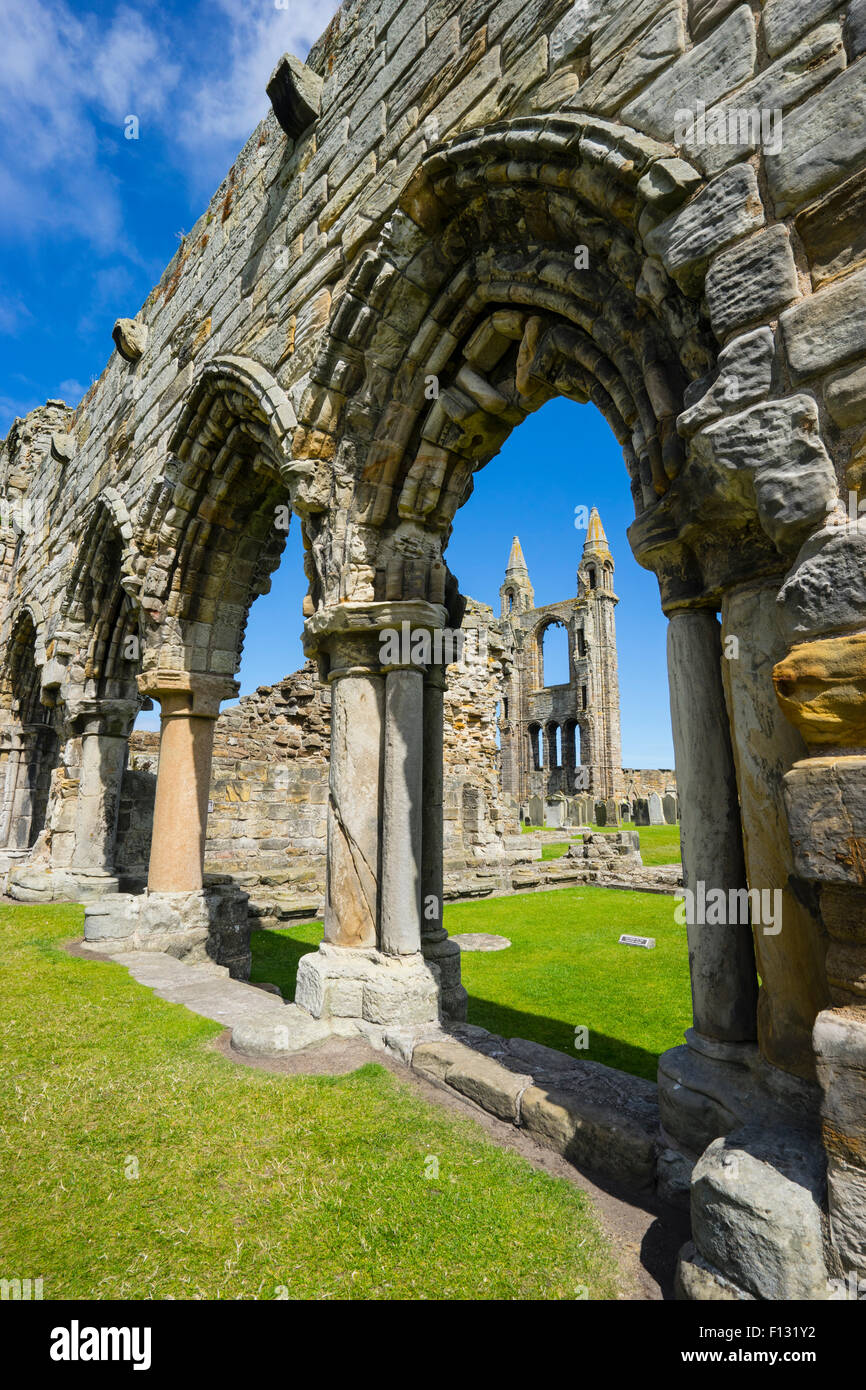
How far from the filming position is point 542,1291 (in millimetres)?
1804

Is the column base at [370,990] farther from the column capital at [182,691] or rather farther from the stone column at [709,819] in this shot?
the column capital at [182,691]

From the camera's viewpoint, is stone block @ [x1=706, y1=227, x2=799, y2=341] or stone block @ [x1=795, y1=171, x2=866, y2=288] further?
stone block @ [x1=706, y1=227, x2=799, y2=341]

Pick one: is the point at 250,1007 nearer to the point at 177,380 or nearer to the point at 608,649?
the point at 177,380

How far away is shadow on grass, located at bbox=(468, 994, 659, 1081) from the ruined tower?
2883 centimetres

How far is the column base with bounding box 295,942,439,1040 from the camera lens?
3.66 metres

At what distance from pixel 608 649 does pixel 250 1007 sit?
33075mm

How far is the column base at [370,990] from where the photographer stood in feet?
12.0

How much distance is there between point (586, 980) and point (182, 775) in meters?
4.06

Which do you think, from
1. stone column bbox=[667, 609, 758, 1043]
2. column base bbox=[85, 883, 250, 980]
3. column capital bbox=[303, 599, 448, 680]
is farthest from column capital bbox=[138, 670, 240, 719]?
stone column bbox=[667, 609, 758, 1043]

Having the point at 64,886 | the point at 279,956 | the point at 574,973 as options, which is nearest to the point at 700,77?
the point at 574,973

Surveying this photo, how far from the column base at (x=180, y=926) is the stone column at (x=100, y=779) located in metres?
2.96

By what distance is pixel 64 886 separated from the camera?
348 inches

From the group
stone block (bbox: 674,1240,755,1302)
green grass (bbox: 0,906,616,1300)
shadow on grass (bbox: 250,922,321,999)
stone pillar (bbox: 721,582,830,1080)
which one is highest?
stone pillar (bbox: 721,582,830,1080)

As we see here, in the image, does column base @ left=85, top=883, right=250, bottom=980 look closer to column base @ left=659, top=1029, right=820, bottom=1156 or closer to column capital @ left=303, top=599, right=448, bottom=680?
column capital @ left=303, top=599, right=448, bottom=680
